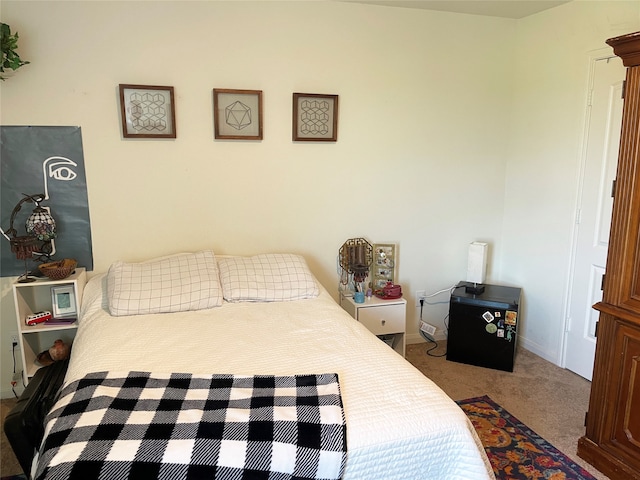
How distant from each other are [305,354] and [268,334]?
285mm

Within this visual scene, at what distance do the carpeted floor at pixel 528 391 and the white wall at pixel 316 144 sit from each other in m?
0.25

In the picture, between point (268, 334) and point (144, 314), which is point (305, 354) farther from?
point (144, 314)

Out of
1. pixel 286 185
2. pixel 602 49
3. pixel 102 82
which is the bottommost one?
pixel 286 185

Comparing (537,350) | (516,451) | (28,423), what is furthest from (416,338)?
(28,423)

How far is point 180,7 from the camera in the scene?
A: 106 inches

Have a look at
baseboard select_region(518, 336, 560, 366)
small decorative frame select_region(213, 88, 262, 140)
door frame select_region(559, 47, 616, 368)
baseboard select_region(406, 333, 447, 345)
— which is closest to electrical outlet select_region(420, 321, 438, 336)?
baseboard select_region(406, 333, 447, 345)

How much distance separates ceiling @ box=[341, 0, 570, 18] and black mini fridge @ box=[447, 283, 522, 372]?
1957mm

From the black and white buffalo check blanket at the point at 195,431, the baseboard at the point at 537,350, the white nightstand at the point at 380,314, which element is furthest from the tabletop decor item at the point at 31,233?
the baseboard at the point at 537,350

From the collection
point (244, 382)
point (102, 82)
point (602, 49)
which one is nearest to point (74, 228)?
point (102, 82)

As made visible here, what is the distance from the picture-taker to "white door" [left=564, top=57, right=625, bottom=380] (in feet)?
8.97

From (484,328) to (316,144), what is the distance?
170 cm

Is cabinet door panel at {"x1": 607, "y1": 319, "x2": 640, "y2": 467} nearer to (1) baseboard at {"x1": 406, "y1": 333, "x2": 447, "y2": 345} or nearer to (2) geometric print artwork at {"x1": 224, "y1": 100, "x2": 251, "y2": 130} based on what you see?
(1) baseboard at {"x1": 406, "y1": 333, "x2": 447, "y2": 345}

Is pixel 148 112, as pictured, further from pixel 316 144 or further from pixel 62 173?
pixel 316 144

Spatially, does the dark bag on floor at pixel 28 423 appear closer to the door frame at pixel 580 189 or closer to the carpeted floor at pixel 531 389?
the carpeted floor at pixel 531 389
